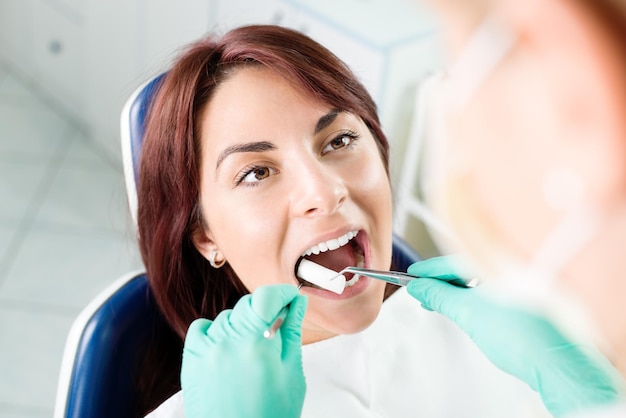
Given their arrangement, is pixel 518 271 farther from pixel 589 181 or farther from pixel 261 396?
pixel 261 396

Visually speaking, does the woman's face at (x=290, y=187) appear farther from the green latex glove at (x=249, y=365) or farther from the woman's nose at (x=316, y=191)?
the green latex glove at (x=249, y=365)

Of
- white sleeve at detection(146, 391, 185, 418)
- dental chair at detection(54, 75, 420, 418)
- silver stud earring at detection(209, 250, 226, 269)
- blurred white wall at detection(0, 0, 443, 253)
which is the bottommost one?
white sleeve at detection(146, 391, 185, 418)

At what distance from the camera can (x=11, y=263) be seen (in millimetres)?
2422

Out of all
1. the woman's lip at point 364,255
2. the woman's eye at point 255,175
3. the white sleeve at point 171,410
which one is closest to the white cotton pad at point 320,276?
the woman's lip at point 364,255

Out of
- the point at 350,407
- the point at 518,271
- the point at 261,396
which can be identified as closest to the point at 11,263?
the point at 350,407

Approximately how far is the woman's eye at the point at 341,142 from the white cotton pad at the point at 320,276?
18cm

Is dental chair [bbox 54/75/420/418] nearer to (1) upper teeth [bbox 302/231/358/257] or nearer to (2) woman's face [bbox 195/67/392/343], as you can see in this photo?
(2) woman's face [bbox 195/67/392/343]

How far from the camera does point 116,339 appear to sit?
1.21 meters

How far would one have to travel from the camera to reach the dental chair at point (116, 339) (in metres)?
1.15

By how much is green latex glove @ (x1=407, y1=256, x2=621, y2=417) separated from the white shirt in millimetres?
264

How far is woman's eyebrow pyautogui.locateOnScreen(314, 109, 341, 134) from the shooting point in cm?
107

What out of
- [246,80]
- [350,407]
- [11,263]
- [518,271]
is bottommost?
[350,407]

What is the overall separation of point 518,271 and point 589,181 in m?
0.09

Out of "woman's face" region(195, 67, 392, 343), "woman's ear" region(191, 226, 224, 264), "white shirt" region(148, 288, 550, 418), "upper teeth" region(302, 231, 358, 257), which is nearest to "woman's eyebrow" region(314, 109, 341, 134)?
"woman's face" region(195, 67, 392, 343)
